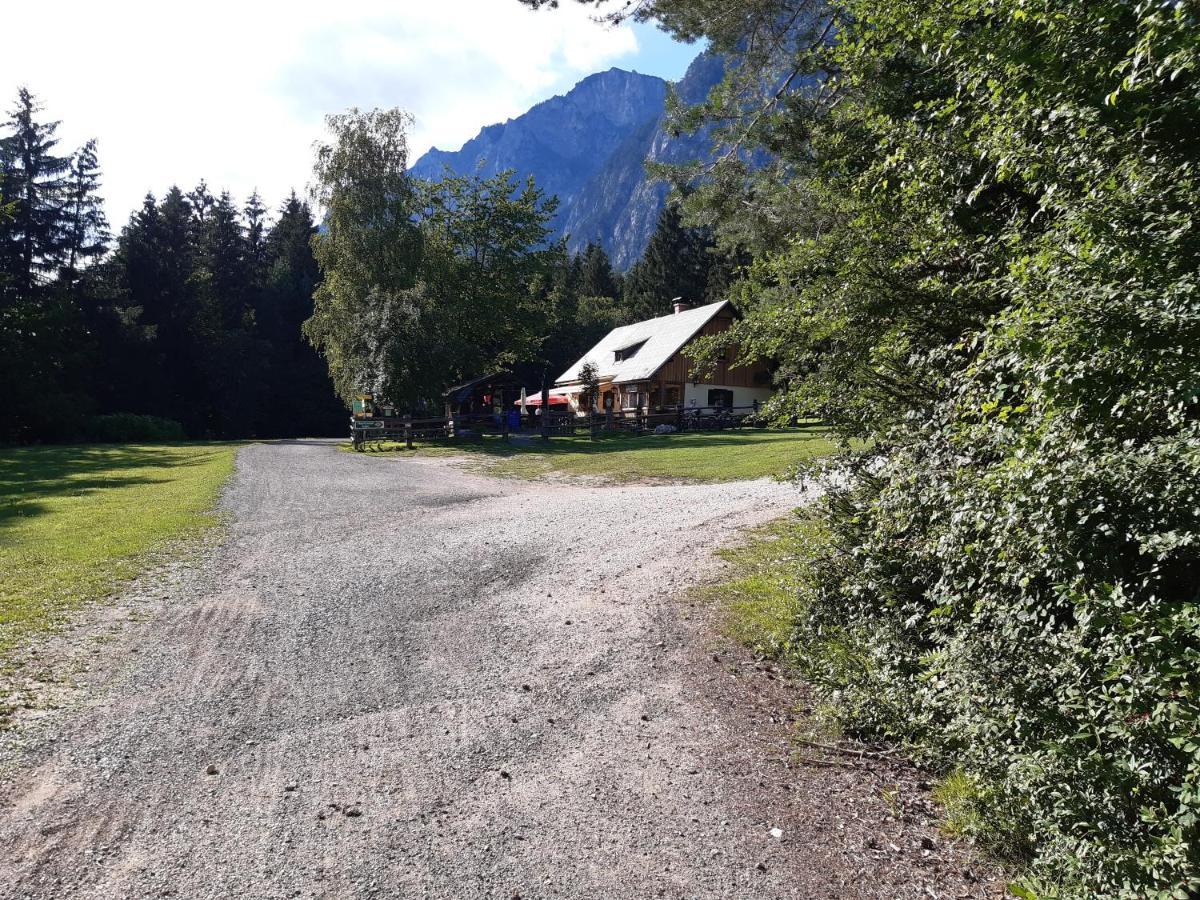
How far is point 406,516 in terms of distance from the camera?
38.8 ft

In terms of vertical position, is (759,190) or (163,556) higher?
(759,190)

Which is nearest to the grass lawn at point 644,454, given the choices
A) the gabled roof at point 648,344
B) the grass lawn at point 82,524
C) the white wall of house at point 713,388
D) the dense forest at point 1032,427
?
the gabled roof at point 648,344

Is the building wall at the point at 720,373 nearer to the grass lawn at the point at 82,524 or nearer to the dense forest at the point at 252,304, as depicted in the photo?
the dense forest at the point at 252,304

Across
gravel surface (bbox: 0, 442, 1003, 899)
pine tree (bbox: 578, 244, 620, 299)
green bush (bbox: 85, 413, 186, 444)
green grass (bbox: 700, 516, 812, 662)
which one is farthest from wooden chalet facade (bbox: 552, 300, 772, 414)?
pine tree (bbox: 578, 244, 620, 299)

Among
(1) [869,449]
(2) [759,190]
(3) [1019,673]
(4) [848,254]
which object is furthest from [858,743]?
(2) [759,190]

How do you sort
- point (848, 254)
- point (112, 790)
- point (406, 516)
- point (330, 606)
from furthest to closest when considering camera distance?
point (406, 516)
point (330, 606)
point (848, 254)
point (112, 790)

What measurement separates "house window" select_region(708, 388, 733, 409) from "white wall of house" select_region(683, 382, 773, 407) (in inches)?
6.8

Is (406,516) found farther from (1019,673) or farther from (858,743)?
(1019,673)

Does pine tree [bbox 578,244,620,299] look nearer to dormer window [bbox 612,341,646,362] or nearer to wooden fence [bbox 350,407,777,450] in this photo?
dormer window [bbox 612,341,646,362]

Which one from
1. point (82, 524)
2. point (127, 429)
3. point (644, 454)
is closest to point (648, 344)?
point (644, 454)

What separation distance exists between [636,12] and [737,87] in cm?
141

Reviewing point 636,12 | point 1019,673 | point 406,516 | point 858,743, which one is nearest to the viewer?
point 1019,673

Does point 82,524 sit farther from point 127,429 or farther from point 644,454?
point 127,429

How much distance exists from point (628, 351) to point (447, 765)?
3944cm
